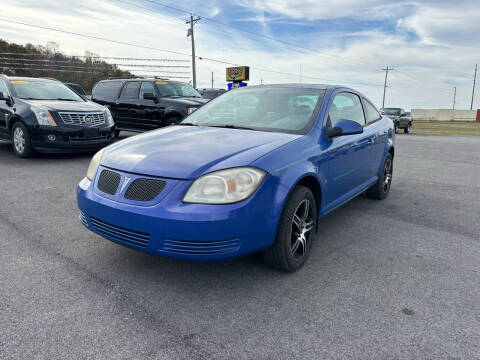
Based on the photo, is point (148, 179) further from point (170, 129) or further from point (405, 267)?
point (405, 267)

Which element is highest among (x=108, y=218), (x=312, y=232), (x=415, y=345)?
(x=108, y=218)

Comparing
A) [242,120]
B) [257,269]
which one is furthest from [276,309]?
[242,120]

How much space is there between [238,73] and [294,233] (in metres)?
29.3

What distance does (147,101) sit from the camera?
1027 cm

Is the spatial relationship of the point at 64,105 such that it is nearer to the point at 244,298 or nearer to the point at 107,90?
the point at 107,90

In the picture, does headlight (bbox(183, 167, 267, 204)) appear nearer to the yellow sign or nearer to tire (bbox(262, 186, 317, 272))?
tire (bbox(262, 186, 317, 272))

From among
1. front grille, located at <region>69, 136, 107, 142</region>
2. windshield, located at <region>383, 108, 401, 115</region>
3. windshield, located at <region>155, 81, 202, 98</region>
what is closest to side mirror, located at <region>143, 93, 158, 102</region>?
windshield, located at <region>155, 81, 202, 98</region>

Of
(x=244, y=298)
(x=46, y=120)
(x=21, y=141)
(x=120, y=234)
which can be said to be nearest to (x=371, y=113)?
(x=244, y=298)

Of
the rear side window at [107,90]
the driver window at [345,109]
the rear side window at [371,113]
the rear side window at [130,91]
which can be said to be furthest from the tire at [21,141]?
the rear side window at [371,113]

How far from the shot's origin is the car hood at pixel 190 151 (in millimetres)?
2541

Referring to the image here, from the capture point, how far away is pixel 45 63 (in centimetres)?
5791

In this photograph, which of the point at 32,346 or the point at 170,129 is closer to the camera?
the point at 32,346

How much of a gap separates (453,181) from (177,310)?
6.37 metres

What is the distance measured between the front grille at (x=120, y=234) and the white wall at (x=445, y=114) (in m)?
64.6
